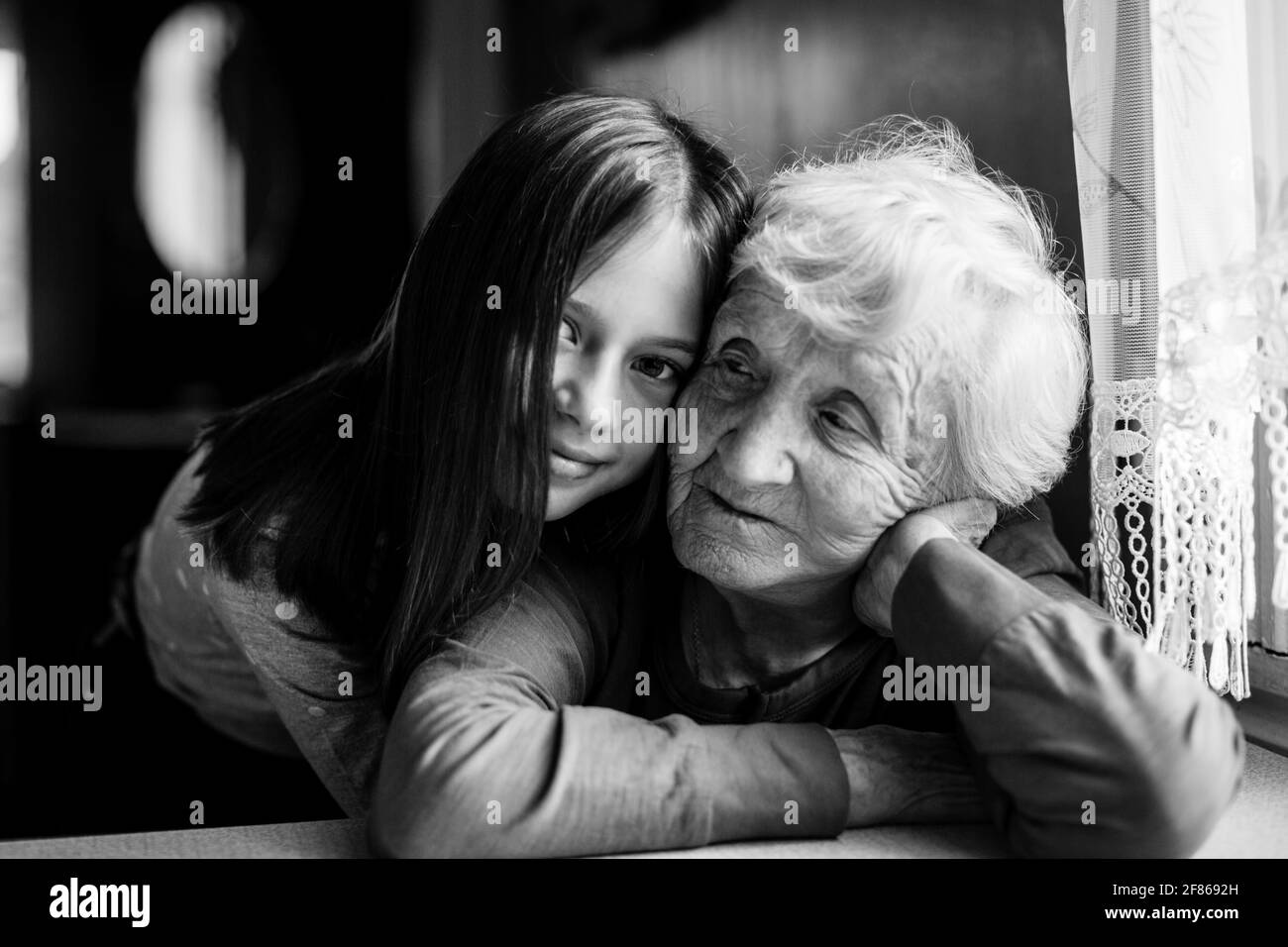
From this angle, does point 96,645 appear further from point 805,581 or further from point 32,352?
point 805,581

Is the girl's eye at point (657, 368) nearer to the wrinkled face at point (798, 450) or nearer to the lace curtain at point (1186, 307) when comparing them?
the wrinkled face at point (798, 450)

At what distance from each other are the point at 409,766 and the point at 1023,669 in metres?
0.51

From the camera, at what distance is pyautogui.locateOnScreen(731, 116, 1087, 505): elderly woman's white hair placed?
1079 millimetres

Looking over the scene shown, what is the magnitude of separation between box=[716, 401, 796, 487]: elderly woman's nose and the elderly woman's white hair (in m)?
0.10

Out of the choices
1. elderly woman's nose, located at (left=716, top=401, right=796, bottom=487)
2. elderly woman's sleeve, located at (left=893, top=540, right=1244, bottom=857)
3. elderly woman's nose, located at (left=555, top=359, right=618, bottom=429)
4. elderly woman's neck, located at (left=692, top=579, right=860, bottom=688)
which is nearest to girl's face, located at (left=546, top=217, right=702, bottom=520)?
elderly woman's nose, located at (left=555, top=359, right=618, bottom=429)

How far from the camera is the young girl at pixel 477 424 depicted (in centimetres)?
110

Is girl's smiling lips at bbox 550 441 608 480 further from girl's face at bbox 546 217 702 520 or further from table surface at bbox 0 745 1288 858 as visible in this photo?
table surface at bbox 0 745 1288 858

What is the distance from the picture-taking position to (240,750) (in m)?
1.89

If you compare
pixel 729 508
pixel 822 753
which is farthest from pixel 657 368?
pixel 822 753

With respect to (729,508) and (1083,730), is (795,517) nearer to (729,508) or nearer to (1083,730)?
(729,508)

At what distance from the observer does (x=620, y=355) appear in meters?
1.11

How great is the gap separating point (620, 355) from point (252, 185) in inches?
71.8

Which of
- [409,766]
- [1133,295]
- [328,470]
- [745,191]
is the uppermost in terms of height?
[745,191]
